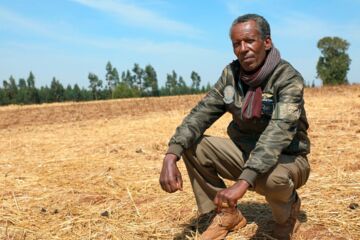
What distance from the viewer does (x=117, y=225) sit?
3695 mm

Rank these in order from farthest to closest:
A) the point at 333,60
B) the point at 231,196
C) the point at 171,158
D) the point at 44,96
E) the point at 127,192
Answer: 1. the point at 44,96
2. the point at 333,60
3. the point at 127,192
4. the point at 171,158
5. the point at 231,196

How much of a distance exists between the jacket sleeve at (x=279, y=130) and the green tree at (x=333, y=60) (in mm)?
60774

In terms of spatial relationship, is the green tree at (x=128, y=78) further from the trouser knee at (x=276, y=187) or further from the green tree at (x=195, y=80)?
the trouser knee at (x=276, y=187)

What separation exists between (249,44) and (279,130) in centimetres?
60

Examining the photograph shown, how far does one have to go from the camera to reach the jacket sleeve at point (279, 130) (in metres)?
2.66

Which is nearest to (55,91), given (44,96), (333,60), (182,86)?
(44,96)

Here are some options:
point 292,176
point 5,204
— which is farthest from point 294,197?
point 5,204

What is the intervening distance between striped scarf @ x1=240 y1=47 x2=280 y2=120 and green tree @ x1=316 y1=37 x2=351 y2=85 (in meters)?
60.7

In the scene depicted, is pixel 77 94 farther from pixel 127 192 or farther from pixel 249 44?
pixel 249 44

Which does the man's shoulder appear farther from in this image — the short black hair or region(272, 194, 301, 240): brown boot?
region(272, 194, 301, 240): brown boot

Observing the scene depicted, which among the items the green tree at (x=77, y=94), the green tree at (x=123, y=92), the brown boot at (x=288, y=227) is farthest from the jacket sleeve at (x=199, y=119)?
the green tree at (x=77, y=94)

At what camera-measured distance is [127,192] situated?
4.71m

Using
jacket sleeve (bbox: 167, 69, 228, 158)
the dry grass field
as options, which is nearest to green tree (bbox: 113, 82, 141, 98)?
the dry grass field

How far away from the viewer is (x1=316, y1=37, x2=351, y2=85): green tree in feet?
200
